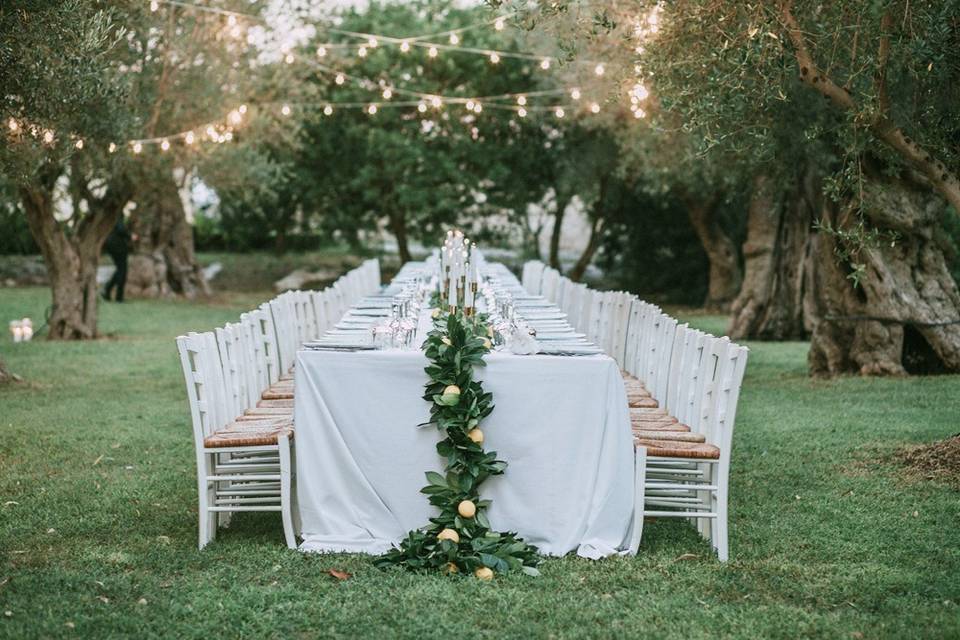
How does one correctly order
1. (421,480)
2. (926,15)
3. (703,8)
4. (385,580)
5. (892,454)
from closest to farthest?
1. (385,580)
2. (421,480)
3. (926,15)
4. (703,8)
5. (892,454)

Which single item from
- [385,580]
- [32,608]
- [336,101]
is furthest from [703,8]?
[336,101]

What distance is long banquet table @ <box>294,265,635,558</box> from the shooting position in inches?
197

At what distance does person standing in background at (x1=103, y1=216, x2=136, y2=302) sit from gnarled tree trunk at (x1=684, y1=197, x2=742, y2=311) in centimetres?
984

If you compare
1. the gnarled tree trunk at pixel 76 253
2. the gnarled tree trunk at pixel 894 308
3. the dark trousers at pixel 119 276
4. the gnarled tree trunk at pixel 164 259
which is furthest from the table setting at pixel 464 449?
the gnarled tree trunk at pixel 164 259

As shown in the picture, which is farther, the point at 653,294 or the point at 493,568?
the point at 653,294

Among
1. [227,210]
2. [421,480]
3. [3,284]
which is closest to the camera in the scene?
[421,480]

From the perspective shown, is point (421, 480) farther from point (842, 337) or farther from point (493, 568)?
point (842, 337)

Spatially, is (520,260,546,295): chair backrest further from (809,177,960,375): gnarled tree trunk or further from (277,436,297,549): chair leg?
(277,436,297,549): chair leg

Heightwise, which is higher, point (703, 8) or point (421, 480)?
point (703, 8)

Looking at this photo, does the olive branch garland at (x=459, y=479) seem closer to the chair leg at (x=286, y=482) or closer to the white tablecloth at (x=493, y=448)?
the white tablecloth at (x=493, y=448)

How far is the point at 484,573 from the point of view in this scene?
4695mm

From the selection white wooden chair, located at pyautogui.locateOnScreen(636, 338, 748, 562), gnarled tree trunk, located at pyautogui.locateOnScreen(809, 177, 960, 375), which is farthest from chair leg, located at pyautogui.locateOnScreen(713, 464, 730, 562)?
gnarled tree trunk, located at pyautogui.locateOnScreen(809, 177, 960, 375)

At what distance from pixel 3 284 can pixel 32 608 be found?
2174 cm

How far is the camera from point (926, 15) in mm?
6074
